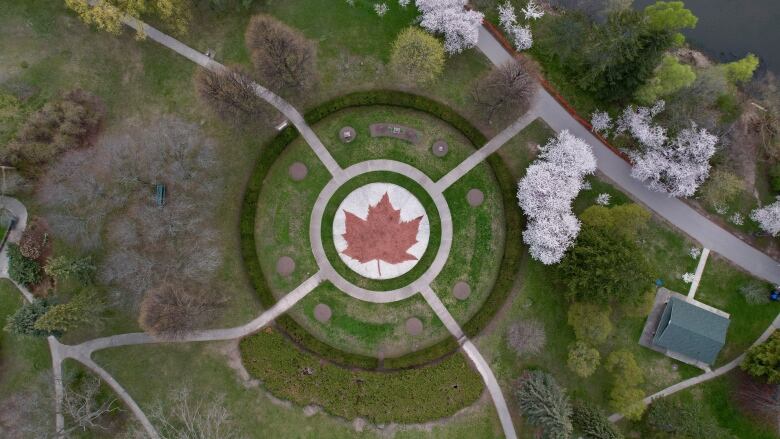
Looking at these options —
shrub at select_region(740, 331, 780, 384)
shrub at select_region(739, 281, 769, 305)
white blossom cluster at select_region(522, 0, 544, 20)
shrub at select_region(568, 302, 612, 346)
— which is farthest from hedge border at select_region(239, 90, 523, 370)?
shrub at select_region(740, 331, 780, 384)

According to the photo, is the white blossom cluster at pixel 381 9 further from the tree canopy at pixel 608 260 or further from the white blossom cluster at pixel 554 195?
the tree canopy at pixel 608 260

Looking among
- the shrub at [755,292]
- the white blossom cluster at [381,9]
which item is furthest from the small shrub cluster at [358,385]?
the white blossom cluster at [381,9]

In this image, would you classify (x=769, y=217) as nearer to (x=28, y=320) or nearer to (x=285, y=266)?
(x=285, y=266)

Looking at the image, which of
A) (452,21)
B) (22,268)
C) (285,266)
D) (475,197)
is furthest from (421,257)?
(22,268)

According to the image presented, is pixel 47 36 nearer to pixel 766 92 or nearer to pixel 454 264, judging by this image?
pixel 454 264

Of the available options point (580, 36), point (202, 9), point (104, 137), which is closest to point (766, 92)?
point (580, 36)

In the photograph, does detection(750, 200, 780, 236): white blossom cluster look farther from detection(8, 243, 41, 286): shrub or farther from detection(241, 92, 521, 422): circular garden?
detection(8, 243, 41, 286): shrub
